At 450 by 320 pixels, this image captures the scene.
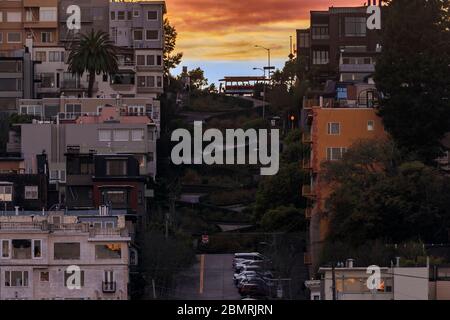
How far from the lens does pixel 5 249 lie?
76938 mm

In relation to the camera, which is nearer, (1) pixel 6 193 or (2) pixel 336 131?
(2) pixel 336 131

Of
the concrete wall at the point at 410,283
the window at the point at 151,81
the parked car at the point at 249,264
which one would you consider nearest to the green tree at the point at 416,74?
the parked car at the point at 249,264

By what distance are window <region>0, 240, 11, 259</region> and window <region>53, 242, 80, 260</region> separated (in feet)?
6.34

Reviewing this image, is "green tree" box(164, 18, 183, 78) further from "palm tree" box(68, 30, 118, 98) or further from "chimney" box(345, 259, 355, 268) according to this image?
"chimney" box(345, 259, 355, 268)

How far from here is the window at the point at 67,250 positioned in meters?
77.4

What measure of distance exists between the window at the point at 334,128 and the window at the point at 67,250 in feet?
53.2

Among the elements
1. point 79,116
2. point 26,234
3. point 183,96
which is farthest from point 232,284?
point 183,96

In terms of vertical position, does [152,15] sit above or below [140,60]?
above

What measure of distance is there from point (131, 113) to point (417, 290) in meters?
44.4

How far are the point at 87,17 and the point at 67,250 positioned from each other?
200ft

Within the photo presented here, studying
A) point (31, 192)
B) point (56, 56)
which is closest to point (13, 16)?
point (56, 56)

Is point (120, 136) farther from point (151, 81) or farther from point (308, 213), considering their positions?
point (151, 81)

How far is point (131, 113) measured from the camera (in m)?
110

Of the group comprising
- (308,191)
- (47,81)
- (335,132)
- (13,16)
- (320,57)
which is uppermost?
(13,16)
